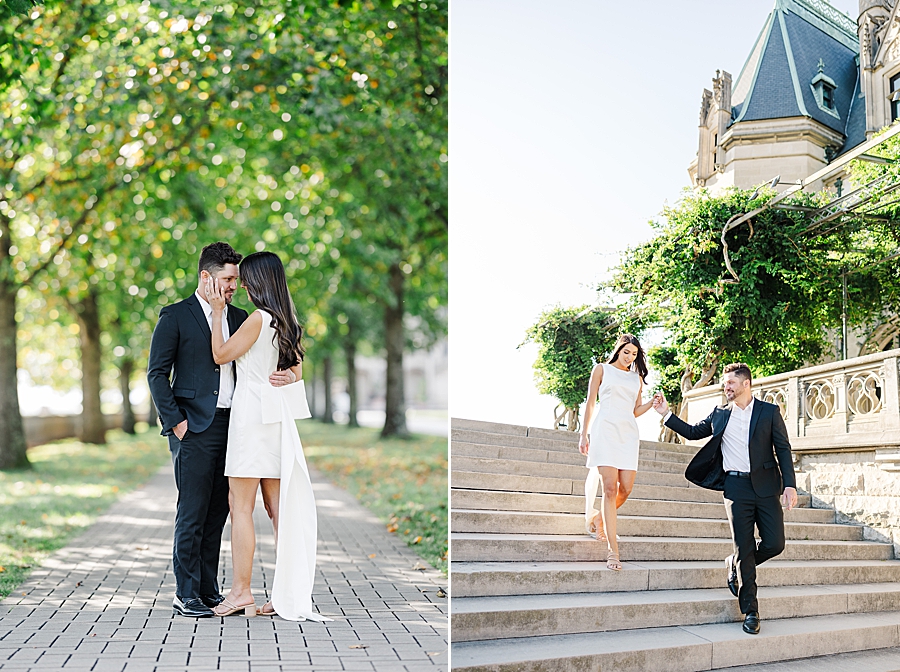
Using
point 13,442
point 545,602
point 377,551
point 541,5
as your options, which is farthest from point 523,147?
point 13,442

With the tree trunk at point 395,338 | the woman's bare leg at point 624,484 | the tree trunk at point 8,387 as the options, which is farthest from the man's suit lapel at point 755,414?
the tree trunk at point 395,338

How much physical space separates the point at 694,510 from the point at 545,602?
136 cm

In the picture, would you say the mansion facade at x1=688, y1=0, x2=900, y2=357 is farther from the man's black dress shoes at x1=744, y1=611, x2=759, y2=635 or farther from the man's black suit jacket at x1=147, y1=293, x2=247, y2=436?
the man's black suit jacket at x1=147, y1=293, x2=247, y2=436

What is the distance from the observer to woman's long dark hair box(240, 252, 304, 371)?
5.21 metres

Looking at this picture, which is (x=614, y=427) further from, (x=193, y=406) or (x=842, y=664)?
(x=193, y=406)

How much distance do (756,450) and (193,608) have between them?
366 cm

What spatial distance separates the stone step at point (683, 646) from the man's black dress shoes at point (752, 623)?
1.7 inches

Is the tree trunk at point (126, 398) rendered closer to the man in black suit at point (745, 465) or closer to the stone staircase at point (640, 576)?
the stone staircase at point (640, 576)

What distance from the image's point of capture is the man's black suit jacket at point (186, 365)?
16.8ft

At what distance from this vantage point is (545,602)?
4.20 meters

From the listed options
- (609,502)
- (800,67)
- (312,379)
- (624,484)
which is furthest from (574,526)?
(312,379)

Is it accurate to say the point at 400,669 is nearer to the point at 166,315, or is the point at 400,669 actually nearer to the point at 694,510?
the point at 694,510

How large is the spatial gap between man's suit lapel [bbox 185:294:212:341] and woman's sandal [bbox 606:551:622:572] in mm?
2862

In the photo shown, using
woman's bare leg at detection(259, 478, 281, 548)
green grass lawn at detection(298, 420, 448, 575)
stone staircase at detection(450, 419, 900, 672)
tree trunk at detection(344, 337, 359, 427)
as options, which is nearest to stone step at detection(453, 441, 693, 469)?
stone staircase at detection(450, 419, 900, 672)
